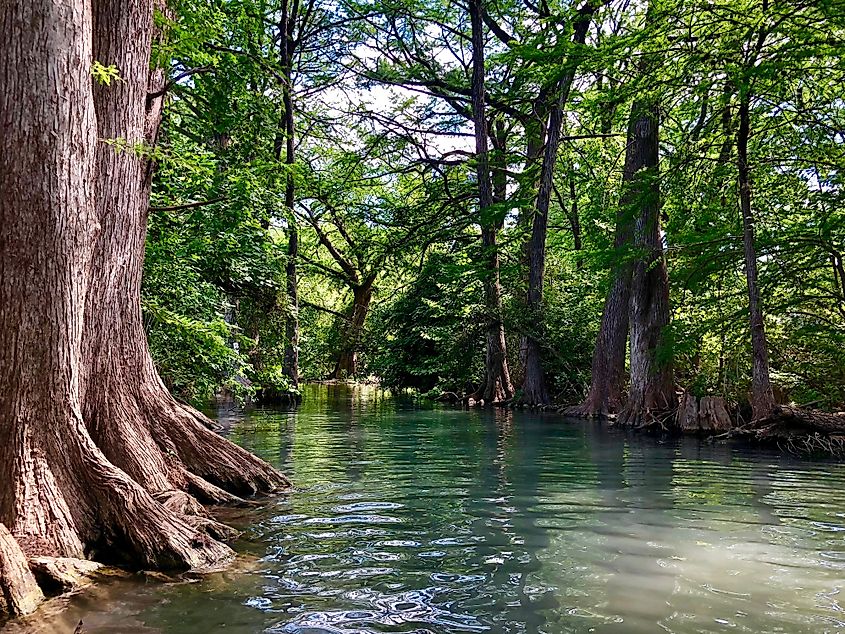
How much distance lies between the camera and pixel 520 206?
1988cm

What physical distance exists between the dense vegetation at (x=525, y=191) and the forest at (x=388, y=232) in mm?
80

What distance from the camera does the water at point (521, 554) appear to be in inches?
141

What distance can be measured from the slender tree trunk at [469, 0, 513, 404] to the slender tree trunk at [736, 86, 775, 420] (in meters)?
10.1

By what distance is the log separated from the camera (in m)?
3.50

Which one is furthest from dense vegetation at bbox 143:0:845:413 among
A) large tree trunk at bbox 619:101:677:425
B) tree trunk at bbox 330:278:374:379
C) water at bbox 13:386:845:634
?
water at bbox 13:386:845:634

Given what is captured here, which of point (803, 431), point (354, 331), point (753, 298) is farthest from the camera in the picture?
point (354, 331)

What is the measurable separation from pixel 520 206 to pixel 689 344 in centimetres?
843

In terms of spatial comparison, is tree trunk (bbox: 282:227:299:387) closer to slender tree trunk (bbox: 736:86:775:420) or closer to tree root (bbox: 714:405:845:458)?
slender tree trunk (bbox: 736:86:775:420)

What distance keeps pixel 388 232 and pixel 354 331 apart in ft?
15.8

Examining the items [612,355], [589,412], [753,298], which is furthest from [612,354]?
[753,298]

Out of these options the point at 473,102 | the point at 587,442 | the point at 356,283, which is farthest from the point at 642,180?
the point at 356,283

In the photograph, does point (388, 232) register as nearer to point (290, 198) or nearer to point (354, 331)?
point (354, 331)

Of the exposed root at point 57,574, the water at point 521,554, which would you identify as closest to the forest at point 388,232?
the exposed root at point 57,574

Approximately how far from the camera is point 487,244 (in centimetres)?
2186
